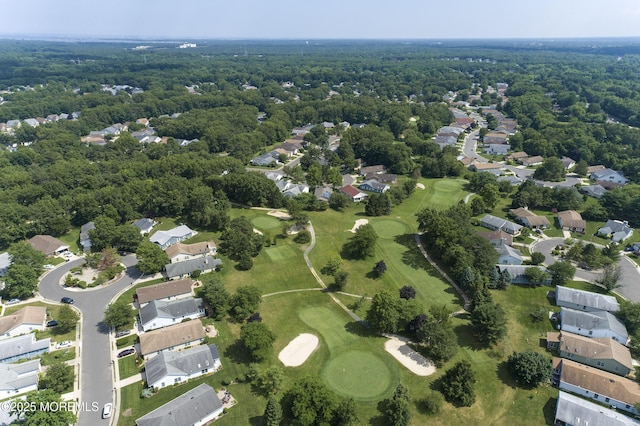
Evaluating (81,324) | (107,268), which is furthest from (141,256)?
(81,324)

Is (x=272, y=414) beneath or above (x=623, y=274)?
above

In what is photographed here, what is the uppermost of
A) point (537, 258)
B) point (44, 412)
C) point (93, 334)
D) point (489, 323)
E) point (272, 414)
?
point (44, 412)

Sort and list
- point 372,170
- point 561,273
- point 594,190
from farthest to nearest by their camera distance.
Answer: point 372,170
point 594,190
point 561,273

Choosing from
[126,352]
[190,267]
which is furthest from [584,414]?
[190,267]

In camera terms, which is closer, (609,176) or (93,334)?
(93,334)

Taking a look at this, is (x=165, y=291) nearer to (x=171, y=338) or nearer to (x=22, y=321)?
(x=171, y=338)

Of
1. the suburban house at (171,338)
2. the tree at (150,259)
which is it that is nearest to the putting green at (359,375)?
the suburban house at (171,338)

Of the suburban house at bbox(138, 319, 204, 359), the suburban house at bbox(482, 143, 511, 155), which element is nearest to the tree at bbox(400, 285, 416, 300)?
the suburban house at bbox(138, 319, 204, 359)
